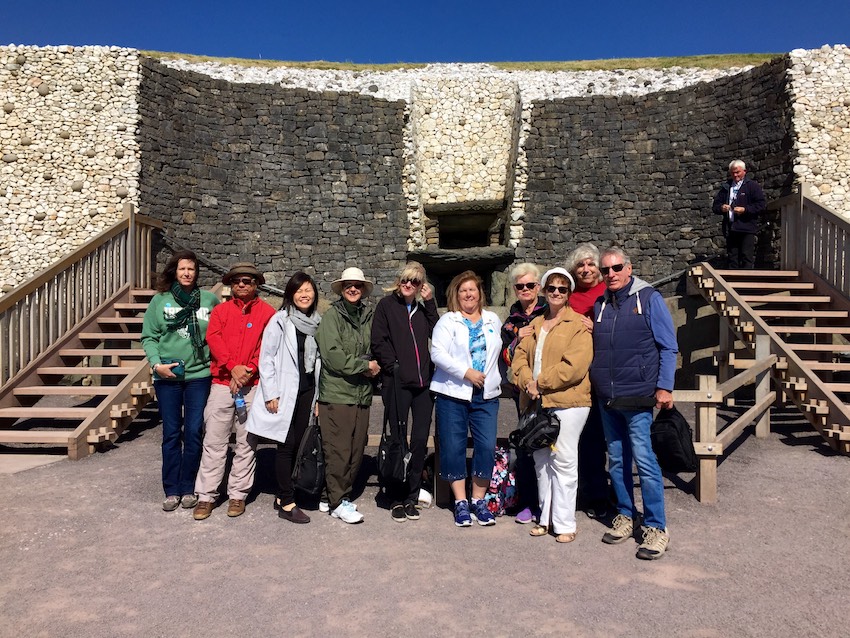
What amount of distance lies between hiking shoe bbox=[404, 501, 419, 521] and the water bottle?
1.25 metres

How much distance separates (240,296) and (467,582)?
2380mm

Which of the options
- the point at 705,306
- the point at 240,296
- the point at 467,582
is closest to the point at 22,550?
the point at 240,296

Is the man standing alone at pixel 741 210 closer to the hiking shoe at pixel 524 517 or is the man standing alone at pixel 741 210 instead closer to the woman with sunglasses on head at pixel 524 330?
the woman with sunglasses on head at pixel 524 330

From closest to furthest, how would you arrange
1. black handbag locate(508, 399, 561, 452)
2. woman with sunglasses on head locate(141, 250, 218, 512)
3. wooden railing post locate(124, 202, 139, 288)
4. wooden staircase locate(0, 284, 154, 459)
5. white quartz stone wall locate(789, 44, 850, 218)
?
black handbag locate(508, 399, 561, 452), woman with sunglasses on head locate(141, 250, 218, 512), wooden staircase locate(0, 284, 154, 459), wooden railing post locate(124, 202, 139, 288), white quartz stone wall locate(789, 44, 850, 218)

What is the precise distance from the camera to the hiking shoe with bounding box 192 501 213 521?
3699 millimetres

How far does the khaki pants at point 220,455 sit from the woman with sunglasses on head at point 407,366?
97 cm

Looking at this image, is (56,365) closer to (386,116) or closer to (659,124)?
(386,116)

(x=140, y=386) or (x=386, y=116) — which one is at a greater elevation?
(x=386, y=116)

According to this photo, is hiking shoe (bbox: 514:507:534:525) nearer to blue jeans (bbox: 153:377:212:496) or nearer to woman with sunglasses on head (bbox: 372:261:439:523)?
woman with sunglasses on head (bbox: 372:261:439:523)

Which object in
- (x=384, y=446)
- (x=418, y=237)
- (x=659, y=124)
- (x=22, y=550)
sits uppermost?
(x=659, y=124)

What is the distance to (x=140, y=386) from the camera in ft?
19.2

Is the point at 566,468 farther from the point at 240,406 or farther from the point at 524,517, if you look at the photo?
the point at 240,406

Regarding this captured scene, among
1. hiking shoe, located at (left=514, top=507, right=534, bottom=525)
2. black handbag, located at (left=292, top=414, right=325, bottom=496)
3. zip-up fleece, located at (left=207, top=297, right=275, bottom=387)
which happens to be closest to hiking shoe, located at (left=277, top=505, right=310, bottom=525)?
black handbag, located at (left=292, top=414, right=325, bottom=496)

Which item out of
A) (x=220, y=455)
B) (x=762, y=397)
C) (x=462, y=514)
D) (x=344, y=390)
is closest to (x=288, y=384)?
(x=344, y=390)
